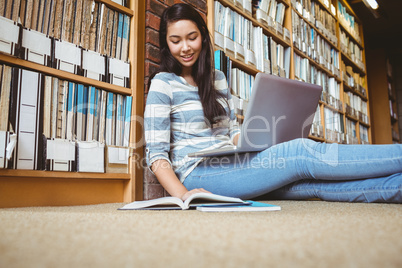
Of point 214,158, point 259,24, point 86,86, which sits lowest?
point 214,158

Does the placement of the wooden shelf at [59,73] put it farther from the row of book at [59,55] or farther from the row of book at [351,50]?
the row of book at [351,50]

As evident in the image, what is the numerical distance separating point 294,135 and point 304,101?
0.56 feet

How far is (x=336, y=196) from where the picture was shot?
1254mm

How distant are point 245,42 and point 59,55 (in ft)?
4.19

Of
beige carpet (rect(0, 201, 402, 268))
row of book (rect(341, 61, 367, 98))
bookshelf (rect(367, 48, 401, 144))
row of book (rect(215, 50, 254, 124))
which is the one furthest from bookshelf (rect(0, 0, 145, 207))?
bookshelf (rect(367, 48, 401, 144))

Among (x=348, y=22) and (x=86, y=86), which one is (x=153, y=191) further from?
(x=348, y=22)

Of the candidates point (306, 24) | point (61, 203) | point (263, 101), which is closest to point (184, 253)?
point (263, 101)

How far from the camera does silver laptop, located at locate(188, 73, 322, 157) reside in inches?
41.9

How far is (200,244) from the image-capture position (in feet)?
1.34

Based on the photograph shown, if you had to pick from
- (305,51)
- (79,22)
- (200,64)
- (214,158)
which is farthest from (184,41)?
(305,51)

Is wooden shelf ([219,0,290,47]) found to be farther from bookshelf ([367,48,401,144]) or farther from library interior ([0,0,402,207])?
bookshelf ([367,48,401,144])

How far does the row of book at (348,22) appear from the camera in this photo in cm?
374

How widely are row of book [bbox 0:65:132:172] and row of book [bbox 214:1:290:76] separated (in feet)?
2.65

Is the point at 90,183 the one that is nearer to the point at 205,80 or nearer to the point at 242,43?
the point at 205,80
